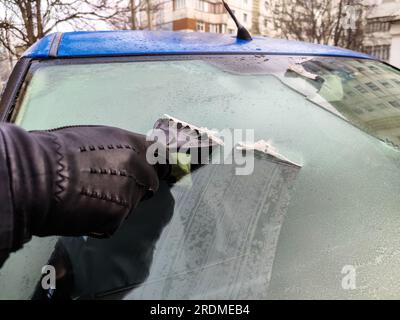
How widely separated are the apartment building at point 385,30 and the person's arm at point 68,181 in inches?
651

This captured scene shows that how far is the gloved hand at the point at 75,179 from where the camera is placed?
667mm

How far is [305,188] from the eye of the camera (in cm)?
96

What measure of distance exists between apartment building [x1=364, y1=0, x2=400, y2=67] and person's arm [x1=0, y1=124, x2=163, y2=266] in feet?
54.3

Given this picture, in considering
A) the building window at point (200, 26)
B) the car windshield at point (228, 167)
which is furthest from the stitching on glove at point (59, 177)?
the building window at point (200, 26)

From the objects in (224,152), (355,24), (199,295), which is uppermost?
(224,152)

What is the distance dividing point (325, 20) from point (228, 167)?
1870 centimetres

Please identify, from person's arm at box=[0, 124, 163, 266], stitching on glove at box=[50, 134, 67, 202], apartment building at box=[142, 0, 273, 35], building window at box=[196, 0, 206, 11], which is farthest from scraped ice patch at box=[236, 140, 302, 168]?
building window at box=[196, 0, 206, 11]

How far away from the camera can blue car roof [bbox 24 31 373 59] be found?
1.42 m

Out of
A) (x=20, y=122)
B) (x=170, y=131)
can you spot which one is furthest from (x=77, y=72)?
(x=170, y=131)

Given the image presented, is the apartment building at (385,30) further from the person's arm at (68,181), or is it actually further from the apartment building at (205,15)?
the person's arm at (68,181)

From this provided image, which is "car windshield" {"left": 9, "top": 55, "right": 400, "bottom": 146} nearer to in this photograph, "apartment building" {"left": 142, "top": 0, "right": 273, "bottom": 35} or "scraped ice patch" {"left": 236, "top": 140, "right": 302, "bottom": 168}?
"scraped ice patch" {"left": 236, "top": 140, "right": 302, "bottom": 168}

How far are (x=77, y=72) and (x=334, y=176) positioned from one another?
2.92ft

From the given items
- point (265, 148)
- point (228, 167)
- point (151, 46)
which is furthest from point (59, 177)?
Result: point (151, 46)
